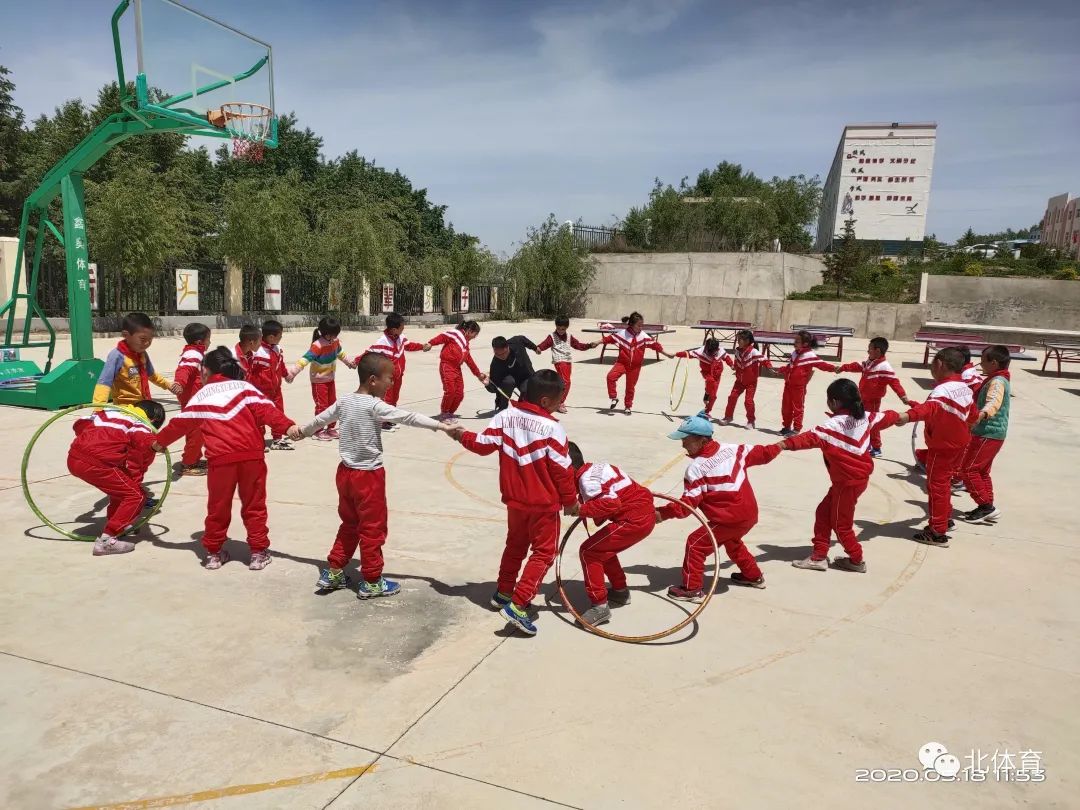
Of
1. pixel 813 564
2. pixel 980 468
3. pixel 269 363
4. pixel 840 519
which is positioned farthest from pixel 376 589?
pixel 980 468

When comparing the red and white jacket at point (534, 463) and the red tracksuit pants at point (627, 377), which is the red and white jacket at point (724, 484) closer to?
the red and white jacket at point (534, 463)

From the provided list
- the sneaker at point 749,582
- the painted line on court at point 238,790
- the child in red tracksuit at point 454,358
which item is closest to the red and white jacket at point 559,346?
the child in red tracksuit at point 454,358

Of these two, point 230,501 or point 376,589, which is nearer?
point 376,589

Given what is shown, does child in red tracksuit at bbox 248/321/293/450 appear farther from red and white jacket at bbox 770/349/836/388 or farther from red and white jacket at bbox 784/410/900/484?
red and white jacket at bbox 770/349/836/388

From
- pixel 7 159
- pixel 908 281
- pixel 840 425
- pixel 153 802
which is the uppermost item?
pixel 7 159

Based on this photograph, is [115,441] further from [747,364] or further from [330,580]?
[747,364]

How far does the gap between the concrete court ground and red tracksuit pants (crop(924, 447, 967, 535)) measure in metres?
0.32

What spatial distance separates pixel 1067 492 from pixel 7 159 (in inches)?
1990

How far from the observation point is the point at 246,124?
14.0m

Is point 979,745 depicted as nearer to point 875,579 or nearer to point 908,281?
point 875,579

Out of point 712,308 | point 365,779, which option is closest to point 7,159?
point 712,308

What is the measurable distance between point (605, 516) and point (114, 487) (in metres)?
4.30

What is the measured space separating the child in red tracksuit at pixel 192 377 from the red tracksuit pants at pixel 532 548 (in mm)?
4900

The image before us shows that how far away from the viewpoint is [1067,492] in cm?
962
